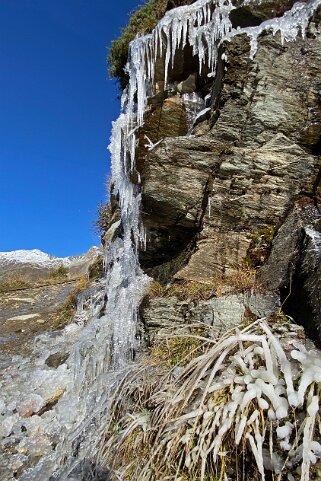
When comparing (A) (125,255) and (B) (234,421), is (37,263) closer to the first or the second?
(A) (125,255)

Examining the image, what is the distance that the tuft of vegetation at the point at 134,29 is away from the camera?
8.60 metres

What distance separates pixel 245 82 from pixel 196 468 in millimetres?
5243

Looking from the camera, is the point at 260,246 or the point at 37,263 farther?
the point at 37,263

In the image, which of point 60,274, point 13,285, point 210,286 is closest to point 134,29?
point 210,286

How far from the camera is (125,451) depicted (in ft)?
10.8

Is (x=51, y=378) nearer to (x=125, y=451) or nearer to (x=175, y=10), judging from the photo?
(x=125, y=451)

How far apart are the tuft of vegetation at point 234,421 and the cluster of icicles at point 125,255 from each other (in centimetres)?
96

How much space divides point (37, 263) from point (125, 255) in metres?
18.0

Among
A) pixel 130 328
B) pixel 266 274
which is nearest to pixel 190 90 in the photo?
pixel 266 274

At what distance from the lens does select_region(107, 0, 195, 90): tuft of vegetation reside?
8602 millimetres

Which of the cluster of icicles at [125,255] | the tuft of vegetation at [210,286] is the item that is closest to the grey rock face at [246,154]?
the tuft of vegetation at [210,286]

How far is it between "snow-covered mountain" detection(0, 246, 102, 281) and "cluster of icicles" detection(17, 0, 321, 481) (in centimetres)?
1170

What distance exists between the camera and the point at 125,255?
742cm

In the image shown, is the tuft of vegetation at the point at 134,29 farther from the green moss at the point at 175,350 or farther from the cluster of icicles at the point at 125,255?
the green moss at the point at 175,350
